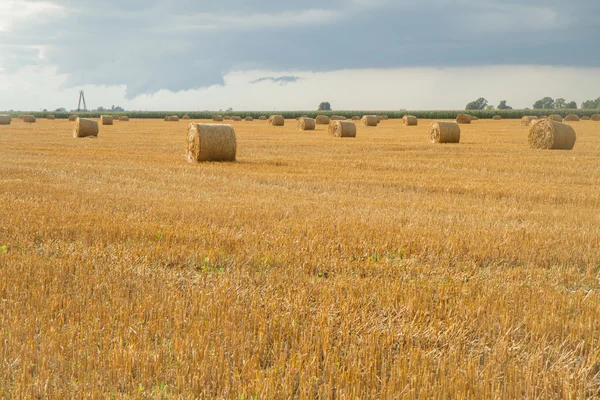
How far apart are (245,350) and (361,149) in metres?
20.4

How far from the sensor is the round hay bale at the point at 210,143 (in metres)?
18.5

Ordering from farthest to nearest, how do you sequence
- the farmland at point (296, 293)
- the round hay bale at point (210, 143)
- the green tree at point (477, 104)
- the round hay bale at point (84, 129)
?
the green tree at point (477, 104) → the round hay bale at point (84, 129) → the round hay bale at point (210, 143) → the farmland at point (296, 293)

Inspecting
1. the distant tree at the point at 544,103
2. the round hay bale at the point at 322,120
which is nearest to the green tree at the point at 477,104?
the distant tree at the point at 544,103

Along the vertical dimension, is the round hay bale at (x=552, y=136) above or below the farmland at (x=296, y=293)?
above

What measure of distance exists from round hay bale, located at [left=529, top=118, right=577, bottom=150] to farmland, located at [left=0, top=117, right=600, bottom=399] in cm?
1225

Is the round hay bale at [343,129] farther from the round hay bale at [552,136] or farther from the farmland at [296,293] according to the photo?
the farmland at [296,293]

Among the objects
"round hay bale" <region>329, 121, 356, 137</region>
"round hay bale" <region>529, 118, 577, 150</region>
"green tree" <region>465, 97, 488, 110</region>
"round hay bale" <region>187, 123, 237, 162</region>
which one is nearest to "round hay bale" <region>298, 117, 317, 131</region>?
"round hay bale" <region>329, 121, 356, 137</region>

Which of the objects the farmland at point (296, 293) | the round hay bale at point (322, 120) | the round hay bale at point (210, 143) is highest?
the round hay bale at point (322, 120)

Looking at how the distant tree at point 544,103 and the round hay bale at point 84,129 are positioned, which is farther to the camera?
the distant tree at point 544,103

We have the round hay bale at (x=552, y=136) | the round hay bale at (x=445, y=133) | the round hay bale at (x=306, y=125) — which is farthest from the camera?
the round hay bale at (x=306, y=125)

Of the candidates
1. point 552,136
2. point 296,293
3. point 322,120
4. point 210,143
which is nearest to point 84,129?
point 210,143

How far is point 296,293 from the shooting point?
18.3ft

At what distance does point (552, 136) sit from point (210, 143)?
43.1 ft

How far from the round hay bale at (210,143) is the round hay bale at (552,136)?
12.4m
